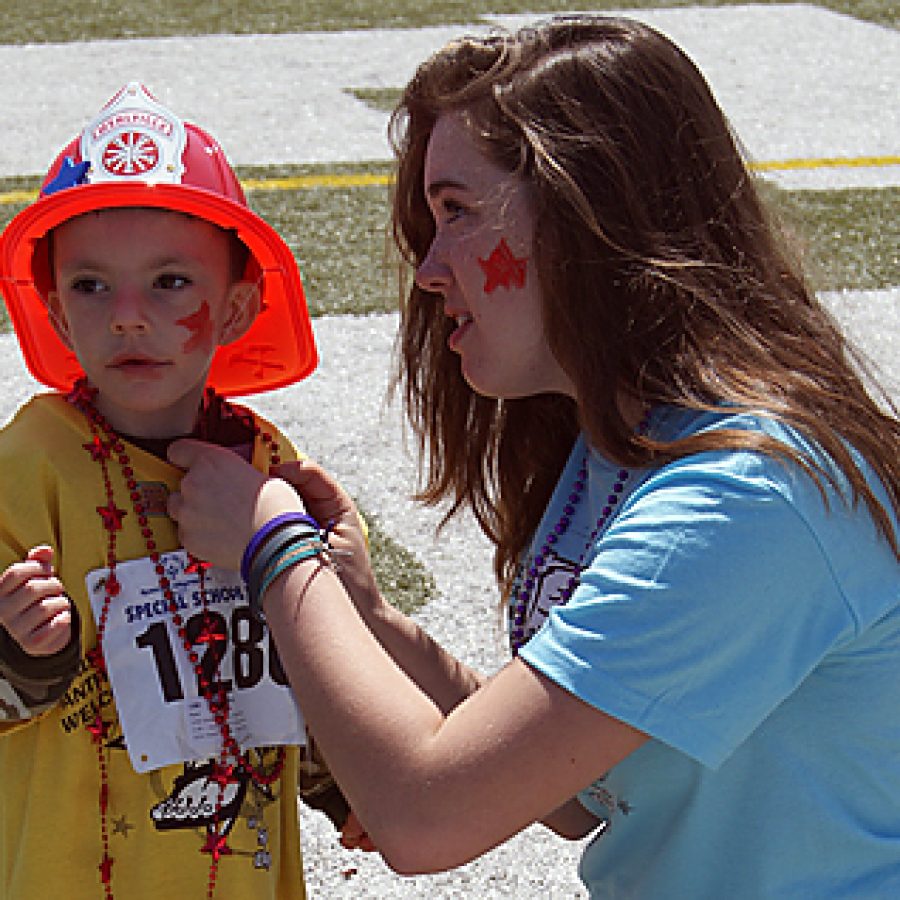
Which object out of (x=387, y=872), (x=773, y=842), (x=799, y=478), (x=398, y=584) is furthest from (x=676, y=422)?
(x=398, y=584)

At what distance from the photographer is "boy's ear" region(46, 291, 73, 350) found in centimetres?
211

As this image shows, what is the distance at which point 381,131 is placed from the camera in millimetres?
7734

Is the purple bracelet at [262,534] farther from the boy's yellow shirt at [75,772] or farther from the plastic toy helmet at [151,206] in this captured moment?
the plastic toy helmet at [151,206]

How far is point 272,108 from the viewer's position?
318 inches

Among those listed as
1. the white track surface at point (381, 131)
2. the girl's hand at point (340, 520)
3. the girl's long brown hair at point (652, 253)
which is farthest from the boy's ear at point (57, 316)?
the white track surface at point (381, 131)

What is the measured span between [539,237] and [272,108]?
639cm

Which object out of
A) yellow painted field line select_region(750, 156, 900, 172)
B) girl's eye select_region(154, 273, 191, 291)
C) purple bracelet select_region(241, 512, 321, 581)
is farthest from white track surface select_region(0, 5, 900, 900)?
girl's eye select_region(154, 273, 191, 291)

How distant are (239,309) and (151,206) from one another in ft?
0.73

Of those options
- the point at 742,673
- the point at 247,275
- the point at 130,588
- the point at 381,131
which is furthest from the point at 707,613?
the point at 381,131

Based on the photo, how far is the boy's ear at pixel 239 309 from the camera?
217 cm

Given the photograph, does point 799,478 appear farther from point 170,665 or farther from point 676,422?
point 170,665

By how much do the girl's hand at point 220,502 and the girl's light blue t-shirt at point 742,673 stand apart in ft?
1.26

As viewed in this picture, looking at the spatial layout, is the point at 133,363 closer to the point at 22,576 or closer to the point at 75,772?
the point at 22,576

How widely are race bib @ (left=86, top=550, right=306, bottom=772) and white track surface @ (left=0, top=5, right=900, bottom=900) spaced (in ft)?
1.60
